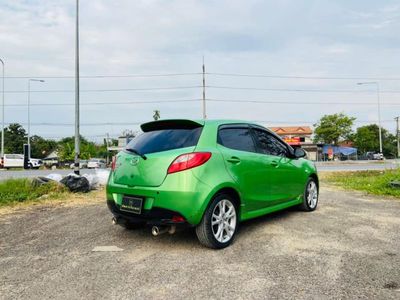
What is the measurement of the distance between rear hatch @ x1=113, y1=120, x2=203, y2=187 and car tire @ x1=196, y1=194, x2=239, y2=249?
690 mm

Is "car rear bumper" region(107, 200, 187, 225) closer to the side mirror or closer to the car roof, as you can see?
the car roof

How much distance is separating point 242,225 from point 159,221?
75.2 inches

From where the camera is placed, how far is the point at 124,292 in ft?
10.2

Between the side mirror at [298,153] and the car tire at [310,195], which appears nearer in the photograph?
the side mirror at [298,153]

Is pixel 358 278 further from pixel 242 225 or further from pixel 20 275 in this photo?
pixel 20 275

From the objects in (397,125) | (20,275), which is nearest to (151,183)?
(20,275)

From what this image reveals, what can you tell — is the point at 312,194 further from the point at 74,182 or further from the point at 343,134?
the point at 343,134

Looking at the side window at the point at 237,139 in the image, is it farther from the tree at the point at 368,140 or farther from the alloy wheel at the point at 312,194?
the tree at the point at 368,140

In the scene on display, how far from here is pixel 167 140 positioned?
442 cm

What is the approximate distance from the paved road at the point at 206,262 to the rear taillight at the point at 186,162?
1008mm

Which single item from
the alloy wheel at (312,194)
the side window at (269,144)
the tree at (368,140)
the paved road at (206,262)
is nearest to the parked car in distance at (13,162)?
the paved road at (206,262)

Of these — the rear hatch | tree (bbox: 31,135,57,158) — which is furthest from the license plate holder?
tree (bbox: 31,135,57,158)

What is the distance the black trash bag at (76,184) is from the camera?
9.67 m

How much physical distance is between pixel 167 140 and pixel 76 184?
6.19m
